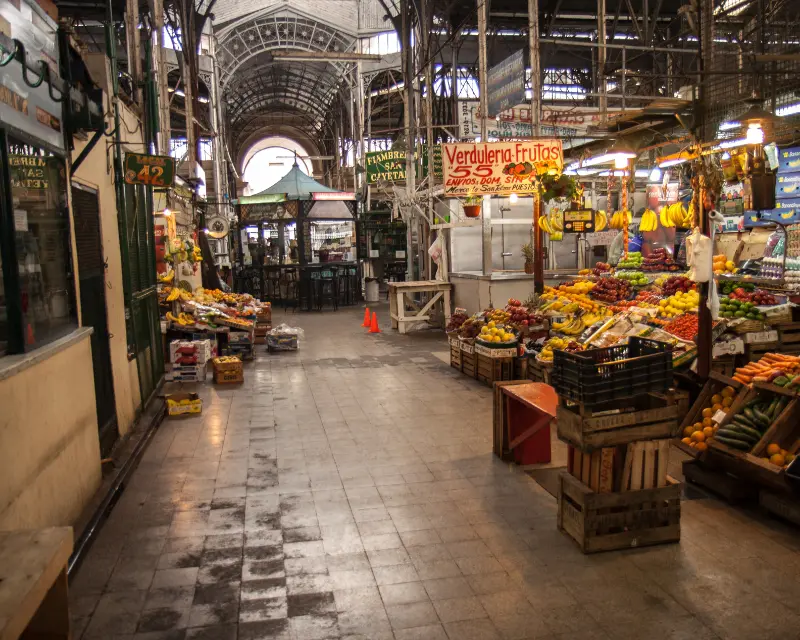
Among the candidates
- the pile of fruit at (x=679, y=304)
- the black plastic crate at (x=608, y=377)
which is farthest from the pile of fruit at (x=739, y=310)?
the black plastic crate at (x=608, y=377)

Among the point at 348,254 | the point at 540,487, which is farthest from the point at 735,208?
the point at 348,254

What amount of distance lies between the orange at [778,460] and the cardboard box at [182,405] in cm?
617

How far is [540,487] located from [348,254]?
61.8 feet

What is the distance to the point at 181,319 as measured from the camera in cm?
1140

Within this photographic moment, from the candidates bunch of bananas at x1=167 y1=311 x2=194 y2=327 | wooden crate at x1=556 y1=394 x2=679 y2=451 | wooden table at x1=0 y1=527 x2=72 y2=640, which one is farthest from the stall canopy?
wooden table at x1=0 y1=527 x2=72 y2=640

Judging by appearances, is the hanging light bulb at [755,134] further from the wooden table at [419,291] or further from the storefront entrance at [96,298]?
the wooden table at [419,291]

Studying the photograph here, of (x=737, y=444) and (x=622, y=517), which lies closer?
(x=622, y=517)

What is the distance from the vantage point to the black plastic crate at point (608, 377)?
14.0 ft

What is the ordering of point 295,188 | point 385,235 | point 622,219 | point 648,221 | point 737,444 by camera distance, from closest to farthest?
1. point 737,444
2. point 648,221
3. point 622,219
4. point 295,188
5. point 385,235

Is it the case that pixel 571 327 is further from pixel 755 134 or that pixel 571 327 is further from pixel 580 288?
pixel 755 134

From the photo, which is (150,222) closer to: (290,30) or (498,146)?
(498,146)

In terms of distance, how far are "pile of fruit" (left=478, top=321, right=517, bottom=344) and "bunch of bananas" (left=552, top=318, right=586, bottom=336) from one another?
65cm

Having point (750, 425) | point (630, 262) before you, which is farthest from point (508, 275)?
point (750, 425)

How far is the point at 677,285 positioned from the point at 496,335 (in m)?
2.58
